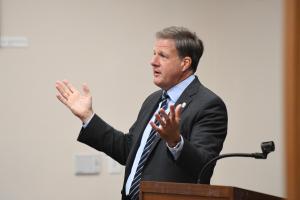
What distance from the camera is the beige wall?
340 cm

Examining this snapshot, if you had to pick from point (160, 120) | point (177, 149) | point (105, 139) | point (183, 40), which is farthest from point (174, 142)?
point (183, 40)

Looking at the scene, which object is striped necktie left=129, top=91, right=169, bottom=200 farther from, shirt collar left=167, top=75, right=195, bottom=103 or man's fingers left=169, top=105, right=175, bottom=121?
man's fingers left=169, top=105, right=175, bottom=121

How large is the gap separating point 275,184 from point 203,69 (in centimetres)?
87

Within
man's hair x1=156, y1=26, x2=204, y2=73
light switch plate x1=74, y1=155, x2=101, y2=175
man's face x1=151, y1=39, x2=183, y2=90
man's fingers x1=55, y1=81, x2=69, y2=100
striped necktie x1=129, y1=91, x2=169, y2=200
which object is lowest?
light switch plate x1=74, y1=155, x2=101, y2=175

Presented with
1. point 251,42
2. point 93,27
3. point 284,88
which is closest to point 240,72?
point 251,42

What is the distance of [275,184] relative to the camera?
345cm

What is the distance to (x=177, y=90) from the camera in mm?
2340

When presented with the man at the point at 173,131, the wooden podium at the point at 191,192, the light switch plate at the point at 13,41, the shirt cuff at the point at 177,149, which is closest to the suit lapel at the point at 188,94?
the man at the point at 173,131

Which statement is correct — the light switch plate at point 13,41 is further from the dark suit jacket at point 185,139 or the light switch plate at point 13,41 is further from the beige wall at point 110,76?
the dark suit jacket at point 185,139

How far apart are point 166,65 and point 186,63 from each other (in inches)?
3.7

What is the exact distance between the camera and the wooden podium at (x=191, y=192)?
140 cm

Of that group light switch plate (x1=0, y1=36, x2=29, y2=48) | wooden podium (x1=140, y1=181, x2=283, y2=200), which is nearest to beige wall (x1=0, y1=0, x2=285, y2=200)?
light switch plate (x1=0, y1=36, x2=29, y2=48)

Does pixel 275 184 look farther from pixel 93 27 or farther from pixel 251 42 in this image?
pixel 93 27

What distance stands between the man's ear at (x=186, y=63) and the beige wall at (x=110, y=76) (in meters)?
1.12
